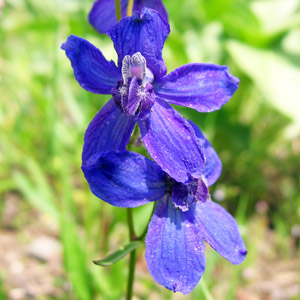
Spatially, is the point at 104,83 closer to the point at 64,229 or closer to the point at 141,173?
the point at 141,173

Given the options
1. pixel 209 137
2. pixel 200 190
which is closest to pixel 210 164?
pixel 200 190

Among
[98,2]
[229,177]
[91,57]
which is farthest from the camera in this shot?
[229,177]

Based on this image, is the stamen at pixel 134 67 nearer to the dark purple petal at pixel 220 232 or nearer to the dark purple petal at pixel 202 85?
the dark purple petal at pixel 202 85

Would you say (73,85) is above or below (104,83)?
above

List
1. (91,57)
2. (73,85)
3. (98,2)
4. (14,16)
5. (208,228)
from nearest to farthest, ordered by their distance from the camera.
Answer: (91,57), (208,228), (98,2), (73,85), (14,16)

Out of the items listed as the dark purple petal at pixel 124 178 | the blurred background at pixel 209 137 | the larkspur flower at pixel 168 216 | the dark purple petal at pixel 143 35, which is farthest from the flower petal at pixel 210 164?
the blurred background at pixel 209 137

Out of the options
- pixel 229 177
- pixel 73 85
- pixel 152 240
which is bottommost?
pixel 152 240

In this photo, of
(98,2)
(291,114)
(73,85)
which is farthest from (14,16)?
(98,2)

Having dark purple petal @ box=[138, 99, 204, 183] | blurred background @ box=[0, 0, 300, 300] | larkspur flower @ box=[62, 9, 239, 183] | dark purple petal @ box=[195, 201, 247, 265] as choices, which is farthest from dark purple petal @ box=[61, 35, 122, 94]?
blurred background @ box=[0, 0, 300, 300]

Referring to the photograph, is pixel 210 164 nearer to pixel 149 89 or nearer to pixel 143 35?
pixel 149 89
